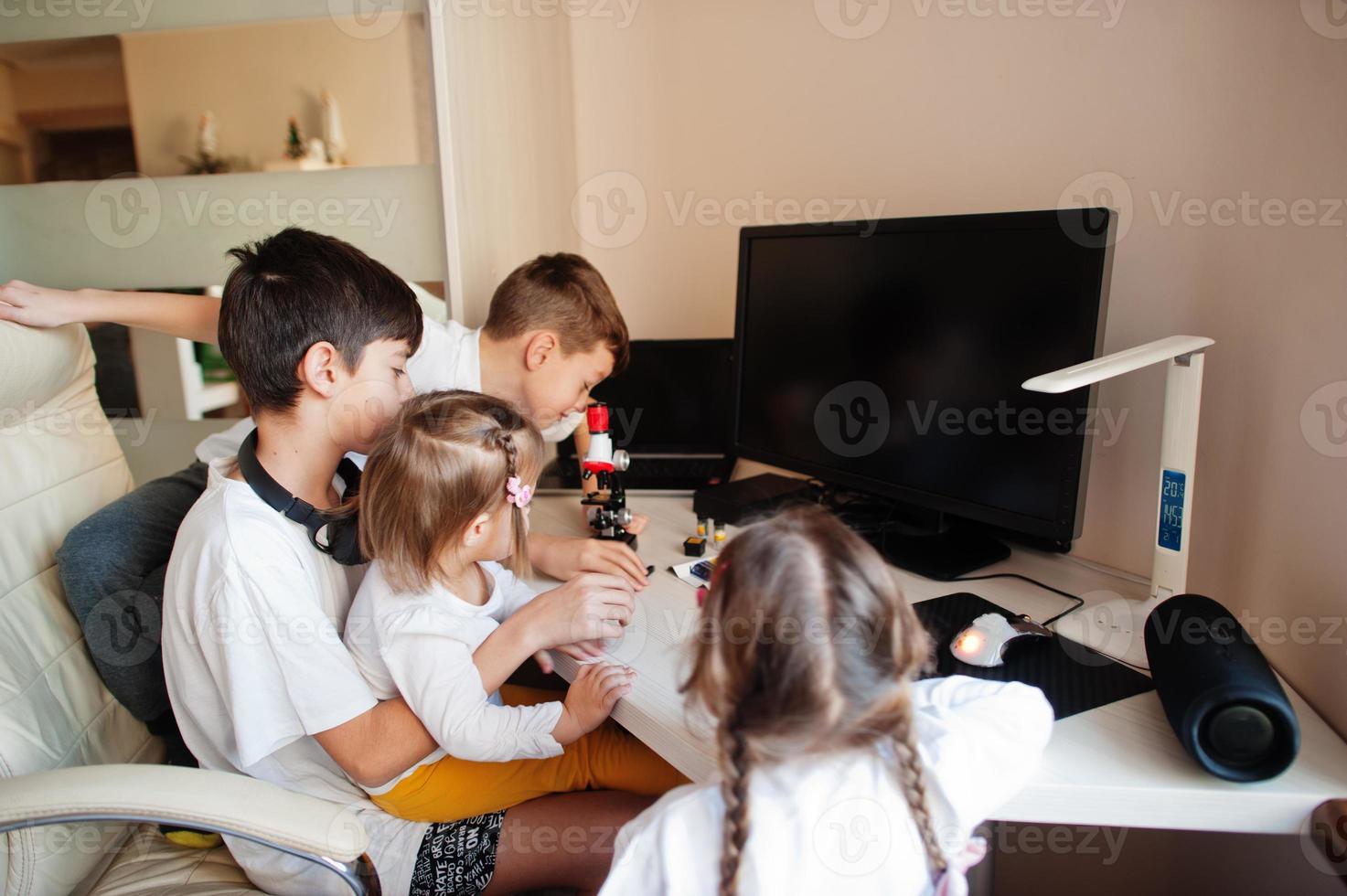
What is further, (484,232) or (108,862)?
(484,232)

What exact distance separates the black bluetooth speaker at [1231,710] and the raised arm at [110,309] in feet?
4.16

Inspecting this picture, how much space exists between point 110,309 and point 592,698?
2.89 feet

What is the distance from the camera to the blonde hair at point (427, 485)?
3.33ft

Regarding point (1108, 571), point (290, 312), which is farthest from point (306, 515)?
point (1108, 571)

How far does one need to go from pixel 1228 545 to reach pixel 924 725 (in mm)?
607

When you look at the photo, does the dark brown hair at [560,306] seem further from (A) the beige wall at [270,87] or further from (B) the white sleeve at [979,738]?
(B) the white sleeve at [979,738]

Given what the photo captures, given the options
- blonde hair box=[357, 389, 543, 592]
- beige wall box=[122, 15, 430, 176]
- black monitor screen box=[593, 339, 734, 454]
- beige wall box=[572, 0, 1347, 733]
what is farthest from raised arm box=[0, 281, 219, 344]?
beige wall box=[572, 0, 1347, 733]

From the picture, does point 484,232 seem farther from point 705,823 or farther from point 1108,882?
point 1108,882

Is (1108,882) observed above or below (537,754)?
below

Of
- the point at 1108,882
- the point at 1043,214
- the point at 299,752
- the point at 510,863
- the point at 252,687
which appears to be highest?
the point at 1043,214

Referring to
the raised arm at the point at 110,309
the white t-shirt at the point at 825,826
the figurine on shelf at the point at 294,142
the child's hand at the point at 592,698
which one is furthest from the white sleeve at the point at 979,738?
the figurine on shelf at the point at 294,142


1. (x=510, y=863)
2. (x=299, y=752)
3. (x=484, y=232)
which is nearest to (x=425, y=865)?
(x=510, y=863)

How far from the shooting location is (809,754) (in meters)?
0.69

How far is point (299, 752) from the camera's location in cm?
108
